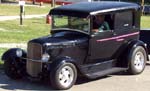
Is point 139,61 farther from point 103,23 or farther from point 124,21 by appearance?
point 103,23

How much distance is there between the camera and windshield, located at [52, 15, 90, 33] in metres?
10.5

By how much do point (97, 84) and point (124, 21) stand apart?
6.05 feet

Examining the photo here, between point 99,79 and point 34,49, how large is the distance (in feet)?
5.92

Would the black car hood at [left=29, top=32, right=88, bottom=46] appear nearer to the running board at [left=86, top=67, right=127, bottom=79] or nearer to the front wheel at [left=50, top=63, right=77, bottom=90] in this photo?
the front wheel at [left=50, top=63, right=77, bottom=90]

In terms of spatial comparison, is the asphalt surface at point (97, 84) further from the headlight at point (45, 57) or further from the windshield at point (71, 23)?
the windshield at point (71, 23)

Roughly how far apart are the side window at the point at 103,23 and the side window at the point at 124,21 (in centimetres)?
14

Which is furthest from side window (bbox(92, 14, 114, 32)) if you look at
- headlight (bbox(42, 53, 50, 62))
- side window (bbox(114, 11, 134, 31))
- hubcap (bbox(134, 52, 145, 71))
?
headlight (bbox(42, 53, 50, 62))

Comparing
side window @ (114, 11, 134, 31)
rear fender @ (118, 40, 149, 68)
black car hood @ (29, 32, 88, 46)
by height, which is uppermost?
side window @ (114, 11, 134, 31)

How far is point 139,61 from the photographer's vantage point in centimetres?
1167

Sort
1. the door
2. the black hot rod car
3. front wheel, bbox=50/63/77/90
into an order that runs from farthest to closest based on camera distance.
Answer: the door
the black hot rod car
front wheel, bbox=50/63/77/90

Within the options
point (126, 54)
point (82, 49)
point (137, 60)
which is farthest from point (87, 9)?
point (137, 60)

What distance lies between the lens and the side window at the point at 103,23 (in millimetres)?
10664

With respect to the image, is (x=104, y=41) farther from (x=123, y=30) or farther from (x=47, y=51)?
(x=47, y=51)

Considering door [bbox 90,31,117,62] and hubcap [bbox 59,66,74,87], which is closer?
hubcap [bbox 59,66,74,87]
